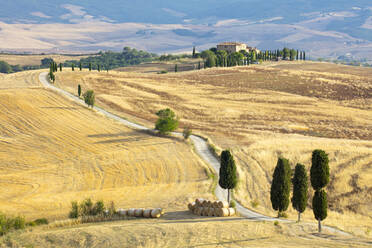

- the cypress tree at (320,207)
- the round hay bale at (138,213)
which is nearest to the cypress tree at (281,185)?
the cypress tree at (320,207)

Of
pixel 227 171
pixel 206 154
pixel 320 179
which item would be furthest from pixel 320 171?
pixel 206 154

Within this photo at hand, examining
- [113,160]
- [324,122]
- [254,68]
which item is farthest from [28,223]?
[254,68]

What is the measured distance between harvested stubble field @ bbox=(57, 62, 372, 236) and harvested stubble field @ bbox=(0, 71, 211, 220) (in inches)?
274

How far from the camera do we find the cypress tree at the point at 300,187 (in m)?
36.2

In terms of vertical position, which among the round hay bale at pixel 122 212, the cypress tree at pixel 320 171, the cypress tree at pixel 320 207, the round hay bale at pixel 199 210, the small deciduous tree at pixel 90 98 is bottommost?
the round hay bale at pixel 122 212

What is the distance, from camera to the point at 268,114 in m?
94.9

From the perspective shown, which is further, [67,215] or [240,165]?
[240,165]

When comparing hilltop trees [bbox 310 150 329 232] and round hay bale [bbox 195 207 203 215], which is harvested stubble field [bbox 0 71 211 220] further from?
hilltop trees [bbox 310 150 329 232]

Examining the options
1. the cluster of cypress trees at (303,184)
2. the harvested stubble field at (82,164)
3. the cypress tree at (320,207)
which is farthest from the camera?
the harvested stubble field at (82,164)

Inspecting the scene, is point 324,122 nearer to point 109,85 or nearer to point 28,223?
point 109,85

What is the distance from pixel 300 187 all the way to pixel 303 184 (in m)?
0.32

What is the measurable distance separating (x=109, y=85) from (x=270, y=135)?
5549cm

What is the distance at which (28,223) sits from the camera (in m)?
36.1

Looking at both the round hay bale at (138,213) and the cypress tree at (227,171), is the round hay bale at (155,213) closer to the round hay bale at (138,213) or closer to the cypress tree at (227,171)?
the round hay bale at (138,213)
